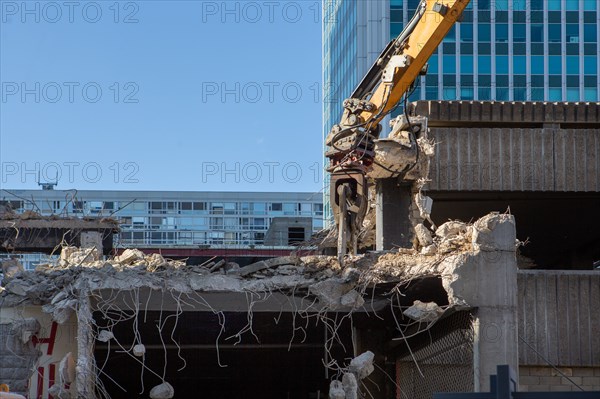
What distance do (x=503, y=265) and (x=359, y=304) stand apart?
2.23 m

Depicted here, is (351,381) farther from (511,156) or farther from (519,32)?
(519,32)

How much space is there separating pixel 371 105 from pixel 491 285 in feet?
25.9

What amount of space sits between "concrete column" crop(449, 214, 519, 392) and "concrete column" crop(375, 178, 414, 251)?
7950mm

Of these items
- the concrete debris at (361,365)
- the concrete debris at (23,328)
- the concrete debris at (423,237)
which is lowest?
the concrete debris at (361,365)

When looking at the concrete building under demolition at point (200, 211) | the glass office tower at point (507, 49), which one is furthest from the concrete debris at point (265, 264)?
the concrete building under demolition at point (200, 211)

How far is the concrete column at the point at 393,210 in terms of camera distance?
23734 mm

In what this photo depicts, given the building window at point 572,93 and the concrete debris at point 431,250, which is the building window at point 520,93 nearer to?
the building window at point 572,93

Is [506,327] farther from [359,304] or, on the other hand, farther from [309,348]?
[309,348]

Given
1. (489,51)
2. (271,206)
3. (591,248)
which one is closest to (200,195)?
(271,206)

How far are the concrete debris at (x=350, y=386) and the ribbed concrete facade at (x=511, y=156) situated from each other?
7.90 m

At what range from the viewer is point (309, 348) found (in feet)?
79.1

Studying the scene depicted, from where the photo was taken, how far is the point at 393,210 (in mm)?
24000

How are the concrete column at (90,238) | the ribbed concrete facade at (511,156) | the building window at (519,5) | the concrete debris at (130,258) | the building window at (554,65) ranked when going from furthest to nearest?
the building window at (519,5) < the building window at (554,65) < the concrete column at (90,238) < the ribbed concrete facade at (511,156) < the concrete debris at (130,258)

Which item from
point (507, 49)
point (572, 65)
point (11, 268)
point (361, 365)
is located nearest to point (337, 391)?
point (361, 365)
